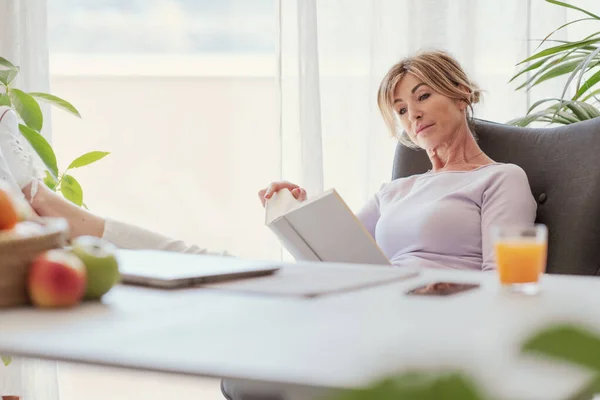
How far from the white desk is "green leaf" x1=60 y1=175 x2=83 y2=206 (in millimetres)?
1654

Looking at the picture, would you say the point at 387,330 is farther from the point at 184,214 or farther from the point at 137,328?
the point at 184,214

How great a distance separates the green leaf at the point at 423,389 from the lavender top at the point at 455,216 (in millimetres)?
1748

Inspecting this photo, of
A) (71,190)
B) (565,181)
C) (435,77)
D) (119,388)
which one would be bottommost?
(119,388)

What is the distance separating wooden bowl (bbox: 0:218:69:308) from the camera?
0.86 meters

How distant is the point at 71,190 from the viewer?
8.57 ft

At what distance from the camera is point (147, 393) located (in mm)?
3277

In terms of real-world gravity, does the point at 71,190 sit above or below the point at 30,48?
below

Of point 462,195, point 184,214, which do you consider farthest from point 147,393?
point 462,195

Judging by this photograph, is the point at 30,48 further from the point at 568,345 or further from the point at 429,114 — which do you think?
the point at 568,345

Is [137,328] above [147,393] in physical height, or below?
above

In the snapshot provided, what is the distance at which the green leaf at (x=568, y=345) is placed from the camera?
0.13 meters

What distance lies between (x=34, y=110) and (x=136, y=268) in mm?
1518

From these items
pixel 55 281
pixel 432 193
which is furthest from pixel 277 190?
pixel 55 281

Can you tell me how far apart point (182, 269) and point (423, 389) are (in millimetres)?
1003
